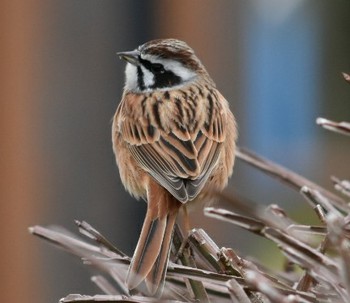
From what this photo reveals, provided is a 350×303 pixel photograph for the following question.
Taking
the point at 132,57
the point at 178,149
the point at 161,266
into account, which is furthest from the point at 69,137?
the point at 161,266

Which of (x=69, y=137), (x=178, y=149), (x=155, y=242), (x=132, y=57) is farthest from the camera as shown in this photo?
(x=69, y=137)

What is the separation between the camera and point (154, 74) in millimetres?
3742

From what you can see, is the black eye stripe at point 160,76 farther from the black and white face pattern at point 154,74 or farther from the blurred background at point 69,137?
the blurred background at point 69,137

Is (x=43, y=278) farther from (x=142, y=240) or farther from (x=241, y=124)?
(x=142, y=240)

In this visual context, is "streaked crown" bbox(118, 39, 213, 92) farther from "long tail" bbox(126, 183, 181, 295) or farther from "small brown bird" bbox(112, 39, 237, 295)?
"long tail" bbox(126, 183, 181, 295)

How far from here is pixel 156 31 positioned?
21.3 feet

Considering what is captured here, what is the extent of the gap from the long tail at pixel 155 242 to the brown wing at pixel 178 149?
0.04 meters

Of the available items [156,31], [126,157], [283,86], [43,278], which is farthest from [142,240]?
[283,86]

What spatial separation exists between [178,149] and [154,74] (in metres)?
0.46

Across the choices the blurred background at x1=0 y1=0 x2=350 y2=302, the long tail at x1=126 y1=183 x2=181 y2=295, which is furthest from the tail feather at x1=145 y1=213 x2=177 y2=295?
the blurred background at x1=0 y1=0 x2=350 y2=302

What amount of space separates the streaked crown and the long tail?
563mm

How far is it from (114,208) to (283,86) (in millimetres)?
1780

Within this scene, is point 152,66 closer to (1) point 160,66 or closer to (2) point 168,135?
(1) point 160,66

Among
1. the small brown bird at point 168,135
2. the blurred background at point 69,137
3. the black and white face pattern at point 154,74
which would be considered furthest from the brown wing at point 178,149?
the blurred background at point 69,137
